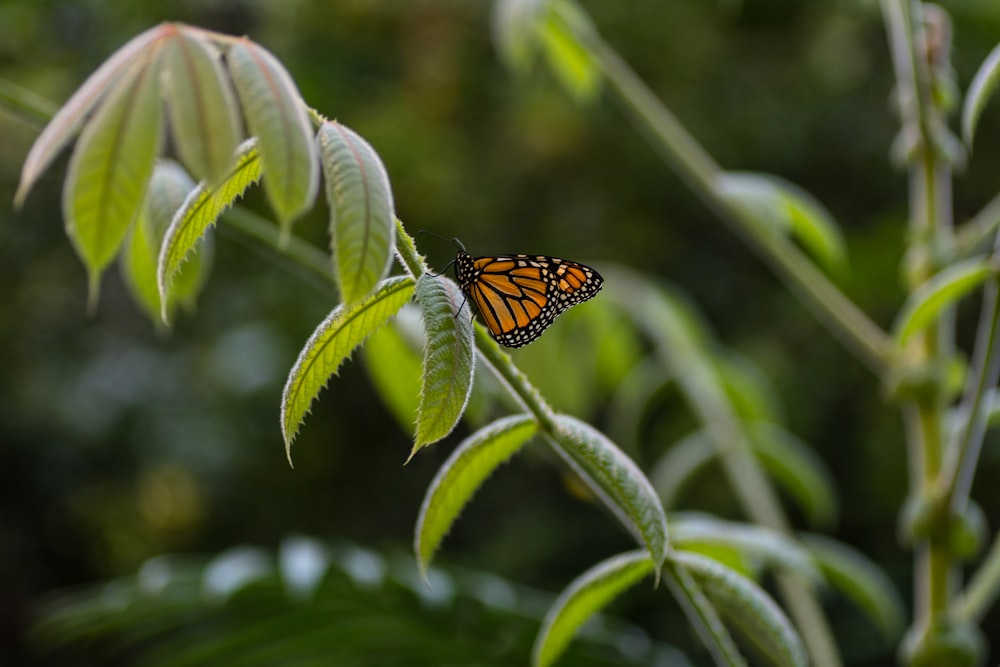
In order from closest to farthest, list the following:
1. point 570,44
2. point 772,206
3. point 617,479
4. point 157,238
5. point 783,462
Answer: point 617,479 < point 157,238 < point 772,206 < point 570,44 < point 783,462

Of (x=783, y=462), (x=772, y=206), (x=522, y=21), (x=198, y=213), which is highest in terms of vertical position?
(x=198, y=213)

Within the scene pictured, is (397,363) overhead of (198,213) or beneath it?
beneath

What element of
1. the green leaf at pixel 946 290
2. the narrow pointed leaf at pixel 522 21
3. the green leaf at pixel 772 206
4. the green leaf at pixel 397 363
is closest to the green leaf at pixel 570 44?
the narrow pointed leaf at pixel 522 21

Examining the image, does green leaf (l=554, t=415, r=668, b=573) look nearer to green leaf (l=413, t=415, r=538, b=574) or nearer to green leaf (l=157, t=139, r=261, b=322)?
green leaf (l=413, t=415, r=538, b=574)

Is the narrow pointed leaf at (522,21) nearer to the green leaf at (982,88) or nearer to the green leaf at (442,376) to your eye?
the green leaf at (982,88)

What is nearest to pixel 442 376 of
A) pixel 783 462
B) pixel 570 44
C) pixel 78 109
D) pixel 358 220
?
pixel 358 220

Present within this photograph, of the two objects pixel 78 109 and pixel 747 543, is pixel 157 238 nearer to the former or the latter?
pixel 78 109

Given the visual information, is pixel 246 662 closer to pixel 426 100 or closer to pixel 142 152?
pixel 142 152
